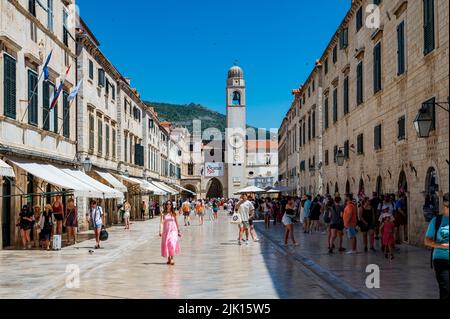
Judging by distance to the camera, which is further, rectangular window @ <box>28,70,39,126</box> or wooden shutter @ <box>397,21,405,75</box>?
rectangular window @ <box>28,70,39,126</box>

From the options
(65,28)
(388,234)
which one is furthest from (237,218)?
(65,28)

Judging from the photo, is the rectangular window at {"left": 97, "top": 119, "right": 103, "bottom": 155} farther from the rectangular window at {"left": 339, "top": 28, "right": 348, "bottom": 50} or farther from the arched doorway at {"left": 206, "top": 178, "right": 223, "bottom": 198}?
the arched doorway at {"left": 206, "top": 178, "right": 223, "bottom": 198}

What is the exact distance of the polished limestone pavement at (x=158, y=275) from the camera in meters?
11.4

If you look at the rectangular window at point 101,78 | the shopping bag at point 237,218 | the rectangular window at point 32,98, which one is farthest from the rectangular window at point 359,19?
the rectangular window at point 101,78

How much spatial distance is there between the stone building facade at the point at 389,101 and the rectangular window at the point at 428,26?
1.1 inches

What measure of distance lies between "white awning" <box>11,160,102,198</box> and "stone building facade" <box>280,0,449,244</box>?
Answer: 1047 centimetres

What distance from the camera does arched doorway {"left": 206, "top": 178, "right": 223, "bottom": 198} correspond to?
11341 centimetres

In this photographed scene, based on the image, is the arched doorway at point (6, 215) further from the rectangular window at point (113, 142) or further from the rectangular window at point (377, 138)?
the rectangular window at point (113, 142)

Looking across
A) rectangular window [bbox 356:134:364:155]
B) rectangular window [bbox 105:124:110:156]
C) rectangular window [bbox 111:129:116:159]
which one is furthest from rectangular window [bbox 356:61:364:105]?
rectangular window [bbox 111:129:116:159]

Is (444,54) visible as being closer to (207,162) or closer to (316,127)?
(316,127)

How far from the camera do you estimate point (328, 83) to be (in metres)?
37.2

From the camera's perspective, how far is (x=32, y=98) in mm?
22203

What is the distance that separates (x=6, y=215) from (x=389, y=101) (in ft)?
45.2

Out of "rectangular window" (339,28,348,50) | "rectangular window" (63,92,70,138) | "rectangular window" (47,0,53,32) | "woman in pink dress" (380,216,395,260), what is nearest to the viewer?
"woman in pink dress" (380,216,395,260)
